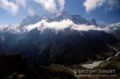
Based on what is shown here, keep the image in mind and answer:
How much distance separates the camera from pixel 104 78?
138 m

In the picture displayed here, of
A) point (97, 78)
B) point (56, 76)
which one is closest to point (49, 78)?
point (56, 76)

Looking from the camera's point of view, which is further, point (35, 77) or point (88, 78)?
point (88, 78)

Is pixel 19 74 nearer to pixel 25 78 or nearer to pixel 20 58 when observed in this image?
pixel 25 78

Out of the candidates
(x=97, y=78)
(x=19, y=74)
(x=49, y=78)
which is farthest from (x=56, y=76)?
(x=97, y=78)

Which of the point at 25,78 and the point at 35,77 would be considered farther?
the point at 35,77

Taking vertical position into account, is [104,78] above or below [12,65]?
below

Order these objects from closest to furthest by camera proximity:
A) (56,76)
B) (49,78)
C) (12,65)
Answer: (12,65) → (49,78) → (56,76)

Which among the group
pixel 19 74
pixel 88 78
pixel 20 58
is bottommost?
pixel 88 78

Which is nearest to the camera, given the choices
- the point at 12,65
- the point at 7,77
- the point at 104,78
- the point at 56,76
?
the point at 7,77

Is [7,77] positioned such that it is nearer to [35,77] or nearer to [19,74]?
[19,74]

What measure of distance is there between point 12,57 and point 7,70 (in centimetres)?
638

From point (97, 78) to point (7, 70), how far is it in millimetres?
90771

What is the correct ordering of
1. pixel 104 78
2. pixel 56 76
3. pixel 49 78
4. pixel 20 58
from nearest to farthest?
pixel 20 58, pixel 49 78, pixel 56 76, pixel 104 78

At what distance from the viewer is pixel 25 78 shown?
56.6 meters
